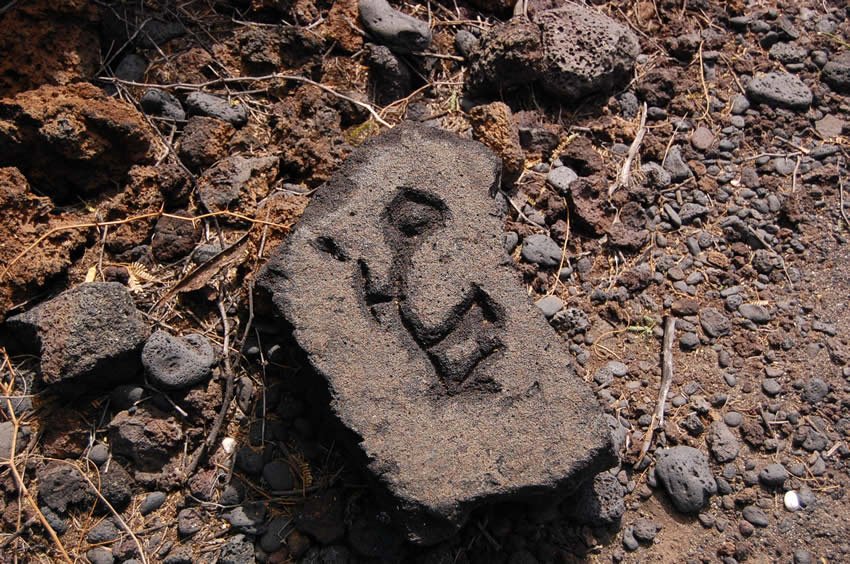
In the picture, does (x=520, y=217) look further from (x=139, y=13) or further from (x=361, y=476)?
(x=139, y=13)

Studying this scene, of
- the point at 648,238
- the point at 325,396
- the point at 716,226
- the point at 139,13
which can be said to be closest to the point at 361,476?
the point at 325,396

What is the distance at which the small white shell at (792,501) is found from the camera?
2645 millimetres

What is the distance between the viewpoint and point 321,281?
2.43m

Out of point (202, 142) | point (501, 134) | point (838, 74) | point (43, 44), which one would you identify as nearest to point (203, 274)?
point (202, 142)

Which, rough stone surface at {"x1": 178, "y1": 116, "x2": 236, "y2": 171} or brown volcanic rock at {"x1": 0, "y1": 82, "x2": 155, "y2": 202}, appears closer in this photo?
brown volcanic rock at {"x1": 0, "y1": 82, "x2": 155, "y2": 202}

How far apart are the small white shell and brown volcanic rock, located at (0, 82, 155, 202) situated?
8.32 feet

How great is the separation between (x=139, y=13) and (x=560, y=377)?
2.15 m

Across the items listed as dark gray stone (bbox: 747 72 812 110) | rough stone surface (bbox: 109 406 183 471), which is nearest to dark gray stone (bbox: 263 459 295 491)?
rough stone surface (bbox: 109 406 183 471)

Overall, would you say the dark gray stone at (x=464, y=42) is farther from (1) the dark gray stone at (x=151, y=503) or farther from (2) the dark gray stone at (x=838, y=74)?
(1) the dark gray stone at (x=151, y=503)

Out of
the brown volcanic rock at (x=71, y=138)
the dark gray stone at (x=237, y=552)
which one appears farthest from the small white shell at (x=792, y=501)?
the brown volcanic rock at (x=71, y=138)

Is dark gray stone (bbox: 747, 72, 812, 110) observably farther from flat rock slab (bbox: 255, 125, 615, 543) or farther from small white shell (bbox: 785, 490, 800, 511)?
small white shell (bbox: 785, 490, 800, 511)

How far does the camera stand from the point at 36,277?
263 cm

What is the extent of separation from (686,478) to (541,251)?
36.8 inches

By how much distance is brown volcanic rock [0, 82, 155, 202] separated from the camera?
8.85 ft
